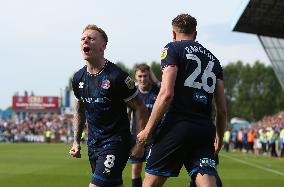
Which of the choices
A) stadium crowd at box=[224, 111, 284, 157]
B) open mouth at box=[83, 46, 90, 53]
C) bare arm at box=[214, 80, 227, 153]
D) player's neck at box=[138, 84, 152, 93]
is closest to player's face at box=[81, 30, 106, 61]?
open mouth at box=[83, 46, 90, 53]

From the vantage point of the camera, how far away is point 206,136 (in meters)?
6.32

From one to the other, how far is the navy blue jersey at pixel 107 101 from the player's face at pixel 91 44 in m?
0.21

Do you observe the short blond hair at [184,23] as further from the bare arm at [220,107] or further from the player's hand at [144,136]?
the player's hand at [144,136]

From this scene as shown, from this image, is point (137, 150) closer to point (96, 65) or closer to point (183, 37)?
point (96, 65)

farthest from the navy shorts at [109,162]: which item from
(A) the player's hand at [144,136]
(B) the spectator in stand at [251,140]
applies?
(B) the spectator in stand at [251,140]

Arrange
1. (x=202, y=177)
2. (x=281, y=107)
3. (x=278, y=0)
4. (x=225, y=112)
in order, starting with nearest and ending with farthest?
(x=202, y=177) → (x=225, y=112) → (x=278, y=0) → (x=281, y=107)

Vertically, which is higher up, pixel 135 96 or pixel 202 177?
pixel 135 96

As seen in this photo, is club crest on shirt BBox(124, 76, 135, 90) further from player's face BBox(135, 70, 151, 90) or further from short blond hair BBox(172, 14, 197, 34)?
player's face BBox(135, 70, 151, 90)

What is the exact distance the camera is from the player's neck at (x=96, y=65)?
Answer: 6.89m

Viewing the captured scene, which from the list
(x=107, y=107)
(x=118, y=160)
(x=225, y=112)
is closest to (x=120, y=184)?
(x=118, y=160)

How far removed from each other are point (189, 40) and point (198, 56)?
0.20 metres

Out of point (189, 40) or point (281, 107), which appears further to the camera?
point (281, 107)

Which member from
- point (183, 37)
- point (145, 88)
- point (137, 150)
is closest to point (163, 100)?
point (183, 37)

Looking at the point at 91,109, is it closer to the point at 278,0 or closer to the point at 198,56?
the point at 198,56
